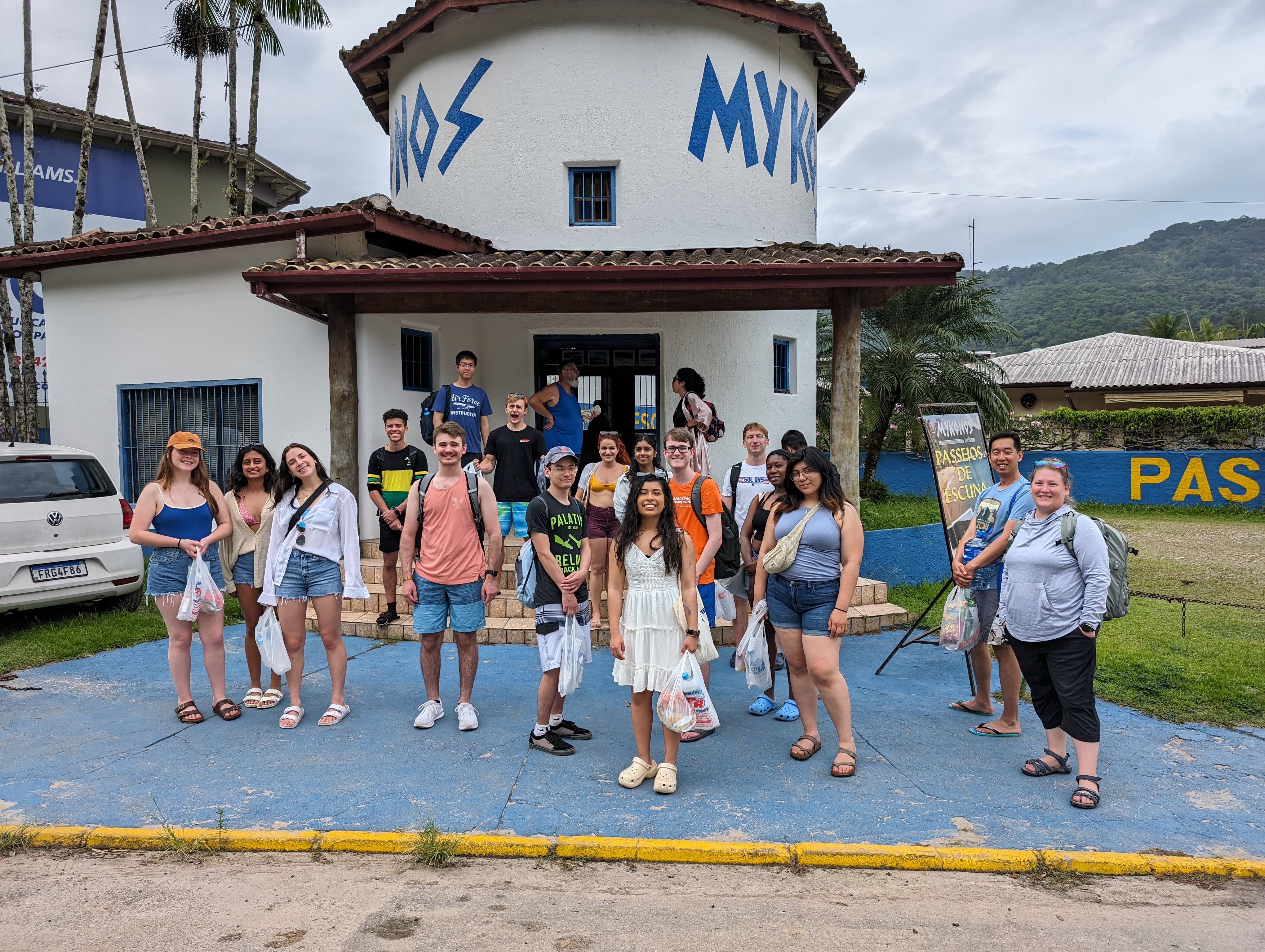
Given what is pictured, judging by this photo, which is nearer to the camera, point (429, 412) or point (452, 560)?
point (452, 560)

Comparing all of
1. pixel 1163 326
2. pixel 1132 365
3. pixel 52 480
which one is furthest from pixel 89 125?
pixel 1163 326

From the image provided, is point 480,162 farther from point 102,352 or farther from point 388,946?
point 388,946

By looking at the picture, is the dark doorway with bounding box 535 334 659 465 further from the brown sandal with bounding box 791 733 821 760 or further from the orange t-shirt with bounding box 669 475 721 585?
the brown sandal with bounding box 791 733 821 760

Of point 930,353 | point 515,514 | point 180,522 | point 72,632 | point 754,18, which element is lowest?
point 72,632

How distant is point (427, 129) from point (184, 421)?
201 inches

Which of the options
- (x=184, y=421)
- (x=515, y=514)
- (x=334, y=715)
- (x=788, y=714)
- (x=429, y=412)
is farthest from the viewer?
(x=184, y=421)

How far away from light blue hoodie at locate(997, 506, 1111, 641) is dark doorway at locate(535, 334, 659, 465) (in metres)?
6.54

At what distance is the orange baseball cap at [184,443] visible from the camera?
5047 millimetres

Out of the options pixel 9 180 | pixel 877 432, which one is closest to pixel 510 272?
pixel 877 432

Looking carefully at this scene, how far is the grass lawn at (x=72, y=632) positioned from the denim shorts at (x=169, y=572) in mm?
1418

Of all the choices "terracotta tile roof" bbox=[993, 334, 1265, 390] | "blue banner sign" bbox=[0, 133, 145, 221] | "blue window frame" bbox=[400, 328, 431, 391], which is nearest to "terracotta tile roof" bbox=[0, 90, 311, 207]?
"blue banner sign" bbox=[0, 133, 145, 221]

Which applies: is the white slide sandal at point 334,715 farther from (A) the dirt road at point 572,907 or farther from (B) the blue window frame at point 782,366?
(B) the blue window frame at point 782,366

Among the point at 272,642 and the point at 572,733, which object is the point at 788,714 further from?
the point at 272,642

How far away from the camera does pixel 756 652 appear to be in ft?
15.6
